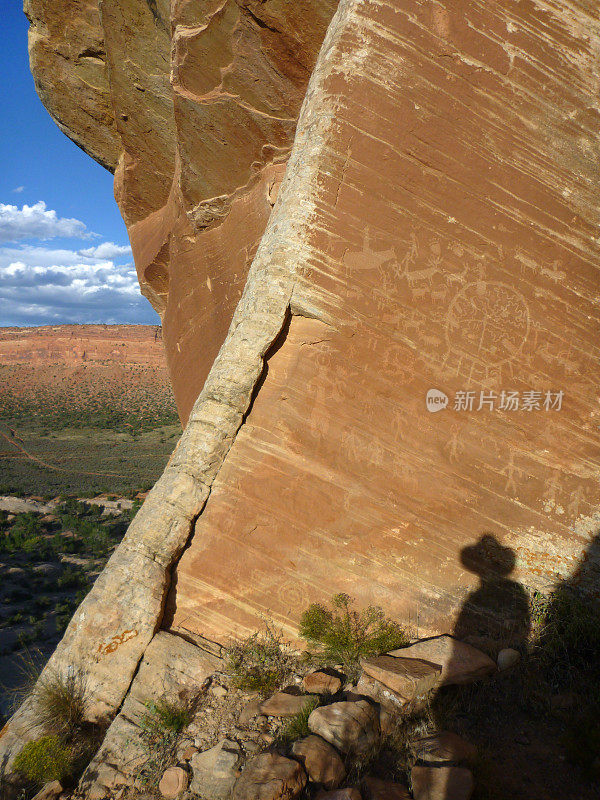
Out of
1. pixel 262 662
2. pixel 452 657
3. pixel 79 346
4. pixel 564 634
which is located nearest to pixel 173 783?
pixel 262 662

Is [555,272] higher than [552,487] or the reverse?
higher

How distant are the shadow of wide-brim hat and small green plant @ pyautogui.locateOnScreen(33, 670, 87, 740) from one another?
3.29 m

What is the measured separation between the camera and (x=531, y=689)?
3639 millimetres

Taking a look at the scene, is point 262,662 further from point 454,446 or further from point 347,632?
point 454,446

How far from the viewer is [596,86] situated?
15.0 ft

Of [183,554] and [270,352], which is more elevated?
[270,352]

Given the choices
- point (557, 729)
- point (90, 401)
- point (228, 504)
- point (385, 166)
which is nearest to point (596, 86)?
point (385, 166)

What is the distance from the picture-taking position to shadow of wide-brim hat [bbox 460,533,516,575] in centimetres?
420

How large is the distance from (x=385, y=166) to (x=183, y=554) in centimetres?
381

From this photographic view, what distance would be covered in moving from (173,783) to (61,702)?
1.20 metres

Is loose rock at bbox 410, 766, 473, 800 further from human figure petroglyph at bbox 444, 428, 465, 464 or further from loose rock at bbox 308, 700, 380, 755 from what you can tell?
human figure petroglyph at bbox 444, 428, 465, 464

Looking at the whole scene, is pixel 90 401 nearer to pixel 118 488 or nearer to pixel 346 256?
pixel 118 488

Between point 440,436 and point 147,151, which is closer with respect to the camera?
point 440,436

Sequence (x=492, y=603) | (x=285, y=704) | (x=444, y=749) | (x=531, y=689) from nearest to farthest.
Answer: (x=444, y=749)
(x=285, y=704)
(x=531, y=689)
(x=492, y=603)
